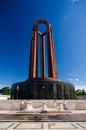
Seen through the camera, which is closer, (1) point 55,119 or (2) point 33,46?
(1) point 55,119

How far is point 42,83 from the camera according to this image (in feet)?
76.8

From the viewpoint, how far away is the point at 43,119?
10.1 meters

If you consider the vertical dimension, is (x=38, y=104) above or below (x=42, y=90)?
below

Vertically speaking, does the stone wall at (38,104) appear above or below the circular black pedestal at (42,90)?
below

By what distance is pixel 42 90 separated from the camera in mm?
23031

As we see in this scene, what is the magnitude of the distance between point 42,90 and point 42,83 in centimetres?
110

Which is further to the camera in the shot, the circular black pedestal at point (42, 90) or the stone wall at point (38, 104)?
the circular black pedestal at point (42, 90)

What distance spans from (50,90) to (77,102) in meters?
5.79

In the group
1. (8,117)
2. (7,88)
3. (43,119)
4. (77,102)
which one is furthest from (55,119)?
(7,88)

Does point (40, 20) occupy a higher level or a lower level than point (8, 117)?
higher

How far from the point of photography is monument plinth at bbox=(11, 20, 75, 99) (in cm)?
2308

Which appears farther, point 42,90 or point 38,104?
point 42,90

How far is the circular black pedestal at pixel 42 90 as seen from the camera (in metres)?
22.9

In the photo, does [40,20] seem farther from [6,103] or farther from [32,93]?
[6,103]
